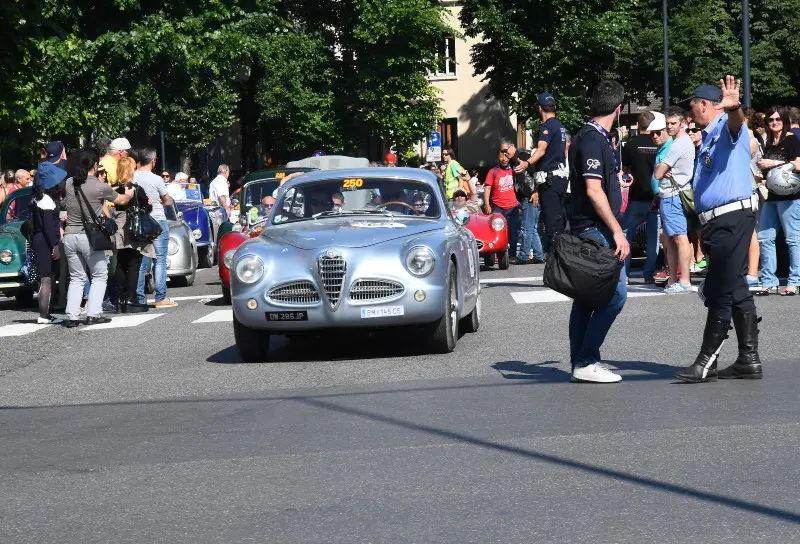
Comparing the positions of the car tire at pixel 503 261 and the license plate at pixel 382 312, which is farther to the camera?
the car tire at pixel 503 261

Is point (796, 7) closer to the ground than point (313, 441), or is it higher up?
higher up

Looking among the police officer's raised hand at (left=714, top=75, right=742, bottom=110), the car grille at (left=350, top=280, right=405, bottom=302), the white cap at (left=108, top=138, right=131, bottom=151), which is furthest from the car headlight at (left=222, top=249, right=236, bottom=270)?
the police officer's raised hand at (left=714, top=75, right=742, bottom=110)

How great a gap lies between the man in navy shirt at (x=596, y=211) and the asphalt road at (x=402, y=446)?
212mm

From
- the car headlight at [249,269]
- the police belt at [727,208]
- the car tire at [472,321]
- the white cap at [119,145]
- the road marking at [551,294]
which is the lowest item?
the road marking at [551,294]

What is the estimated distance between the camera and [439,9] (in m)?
58.4

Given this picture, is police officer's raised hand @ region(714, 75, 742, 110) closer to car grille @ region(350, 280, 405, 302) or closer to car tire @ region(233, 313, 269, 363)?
car grille @ region(350, 280, 405, 302)

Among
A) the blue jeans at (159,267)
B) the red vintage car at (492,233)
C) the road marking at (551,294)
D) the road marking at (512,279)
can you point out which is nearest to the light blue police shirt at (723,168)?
the road marking at (551,294)

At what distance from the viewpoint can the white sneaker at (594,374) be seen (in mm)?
9492

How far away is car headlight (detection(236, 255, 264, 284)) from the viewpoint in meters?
11.5

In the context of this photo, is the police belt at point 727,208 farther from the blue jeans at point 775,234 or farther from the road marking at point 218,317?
the road marking at point 218,317

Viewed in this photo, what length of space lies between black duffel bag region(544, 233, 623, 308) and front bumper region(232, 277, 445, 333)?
2.12 meters

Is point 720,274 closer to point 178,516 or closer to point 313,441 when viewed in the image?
point 313,441

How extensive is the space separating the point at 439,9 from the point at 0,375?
47.7 meters

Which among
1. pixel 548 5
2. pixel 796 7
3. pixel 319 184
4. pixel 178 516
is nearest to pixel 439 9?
pixel 548 5
